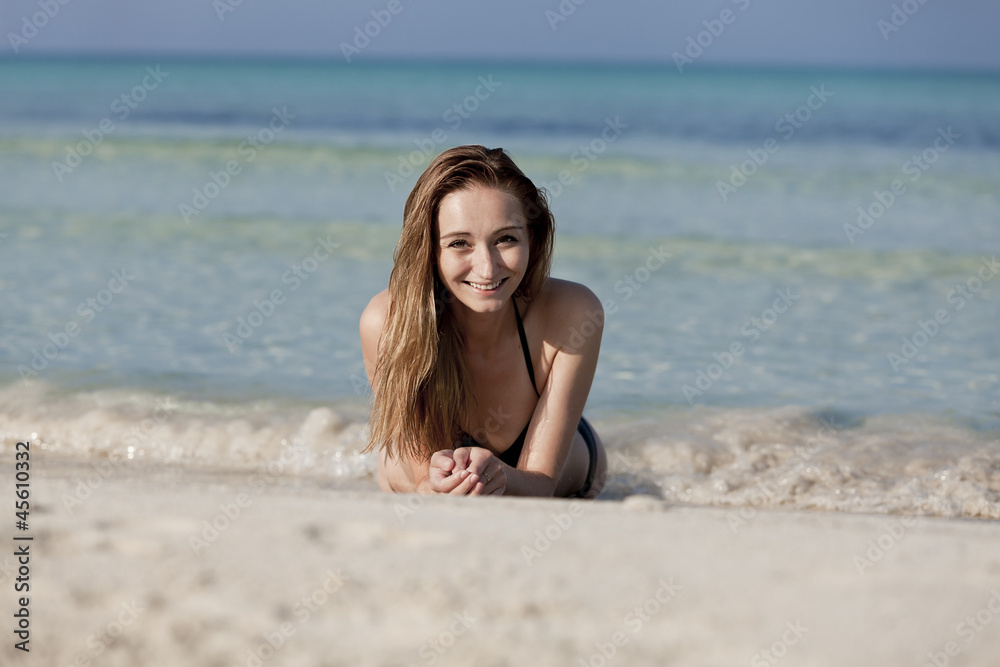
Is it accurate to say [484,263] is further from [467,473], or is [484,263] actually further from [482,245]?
[467,473]

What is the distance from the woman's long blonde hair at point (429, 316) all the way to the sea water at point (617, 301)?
3.59 feet

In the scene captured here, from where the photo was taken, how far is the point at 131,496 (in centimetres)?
243

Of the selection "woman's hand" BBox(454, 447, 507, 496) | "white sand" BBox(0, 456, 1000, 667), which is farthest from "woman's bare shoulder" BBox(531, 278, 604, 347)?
"white sand" BBox(0, 456, 1000, 667)

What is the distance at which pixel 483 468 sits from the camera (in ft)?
9.87

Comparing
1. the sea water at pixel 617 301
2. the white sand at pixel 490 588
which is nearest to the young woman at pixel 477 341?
the white sand at pixel 490 588

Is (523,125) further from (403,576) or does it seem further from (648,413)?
(403,576)

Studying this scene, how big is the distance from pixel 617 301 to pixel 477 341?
378 centimetres

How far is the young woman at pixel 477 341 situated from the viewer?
3.01 m

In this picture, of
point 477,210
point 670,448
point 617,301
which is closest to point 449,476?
point 477,210

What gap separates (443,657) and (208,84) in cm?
3673

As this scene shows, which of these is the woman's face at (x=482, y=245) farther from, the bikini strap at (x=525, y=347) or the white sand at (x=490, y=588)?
the white sand at (x=490, y=588)

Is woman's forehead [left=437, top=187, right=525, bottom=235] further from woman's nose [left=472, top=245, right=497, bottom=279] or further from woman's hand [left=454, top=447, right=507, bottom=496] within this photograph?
woman's hand [left=454, top=447, right=507, bottom=496]

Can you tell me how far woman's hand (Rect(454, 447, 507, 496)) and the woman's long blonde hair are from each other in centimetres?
28

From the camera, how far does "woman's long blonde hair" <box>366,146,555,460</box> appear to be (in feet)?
9.87
